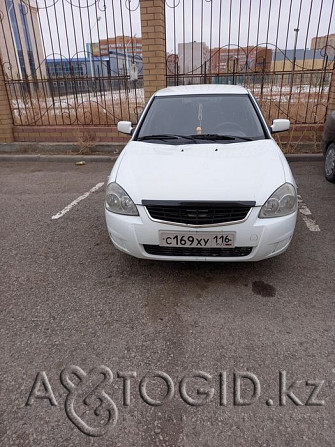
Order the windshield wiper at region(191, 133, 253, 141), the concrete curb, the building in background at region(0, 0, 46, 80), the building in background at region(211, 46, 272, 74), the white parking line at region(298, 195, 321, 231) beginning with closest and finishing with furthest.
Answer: the windshield wiper at region(191, 133, 253, 141)
the white parking line at region(298, 195, 321, 231)
the building in background at region(211, 46, 272, 74)
the concrete curb
the building in background at region(0, 0, 46, 80)

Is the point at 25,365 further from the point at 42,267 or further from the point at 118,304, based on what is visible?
the point at 42,267

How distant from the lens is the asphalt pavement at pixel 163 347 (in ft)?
5.24

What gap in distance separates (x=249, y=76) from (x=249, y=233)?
568cm

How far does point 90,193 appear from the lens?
Answer: 4949 mm

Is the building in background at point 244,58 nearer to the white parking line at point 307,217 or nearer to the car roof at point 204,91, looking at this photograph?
the car roof at point 204,91

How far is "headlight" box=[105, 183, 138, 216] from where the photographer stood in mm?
2460

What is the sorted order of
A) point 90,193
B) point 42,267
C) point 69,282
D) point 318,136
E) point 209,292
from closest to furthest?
point 209,292
point 69,282
point 42,267
point 90,193
point 318,136

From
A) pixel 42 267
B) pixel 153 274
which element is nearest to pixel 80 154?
pixel 42 267

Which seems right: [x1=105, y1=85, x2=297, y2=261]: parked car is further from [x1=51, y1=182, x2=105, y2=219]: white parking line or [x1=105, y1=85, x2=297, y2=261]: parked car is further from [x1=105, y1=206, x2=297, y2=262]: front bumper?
[x1=51, y1=182, x2=105, y2=219]: white parking line

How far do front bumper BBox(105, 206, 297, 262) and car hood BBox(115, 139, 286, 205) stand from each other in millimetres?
166

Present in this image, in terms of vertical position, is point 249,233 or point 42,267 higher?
point 249,233

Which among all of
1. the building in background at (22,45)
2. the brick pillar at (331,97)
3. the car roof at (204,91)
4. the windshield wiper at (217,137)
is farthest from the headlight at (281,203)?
the building in background at (22,45)

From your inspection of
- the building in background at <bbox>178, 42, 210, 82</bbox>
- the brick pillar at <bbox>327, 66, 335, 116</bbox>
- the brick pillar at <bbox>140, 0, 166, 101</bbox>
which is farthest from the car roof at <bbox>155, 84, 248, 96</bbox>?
the brick pillar at <bbox>327, 66, 335, 116</bbox>

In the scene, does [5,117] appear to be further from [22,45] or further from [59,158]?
[22,45]
